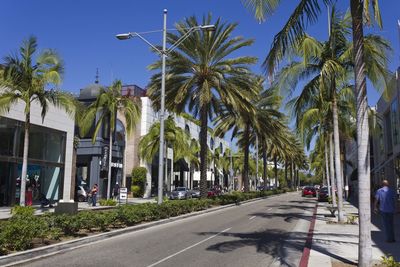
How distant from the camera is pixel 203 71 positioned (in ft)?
92.6

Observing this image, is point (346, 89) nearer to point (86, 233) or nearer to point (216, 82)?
point (216, 82)

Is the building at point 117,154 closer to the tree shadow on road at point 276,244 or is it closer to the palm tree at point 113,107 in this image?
the palm tree at point 113,107

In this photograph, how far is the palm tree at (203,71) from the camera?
91.1 feet

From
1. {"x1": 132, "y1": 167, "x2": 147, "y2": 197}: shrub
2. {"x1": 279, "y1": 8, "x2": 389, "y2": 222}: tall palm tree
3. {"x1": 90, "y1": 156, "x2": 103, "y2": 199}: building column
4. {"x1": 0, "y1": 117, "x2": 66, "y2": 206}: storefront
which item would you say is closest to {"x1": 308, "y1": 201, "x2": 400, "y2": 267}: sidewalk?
{"x1": 279, "y1": 8, "x2": 389, "y2": 222}: tall palm tree

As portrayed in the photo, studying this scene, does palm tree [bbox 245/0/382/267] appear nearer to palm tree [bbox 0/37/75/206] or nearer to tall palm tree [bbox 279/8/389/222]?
tall palm tree [bbox 279/8/389/222]

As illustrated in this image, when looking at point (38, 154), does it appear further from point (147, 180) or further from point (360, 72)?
point (360, 72)

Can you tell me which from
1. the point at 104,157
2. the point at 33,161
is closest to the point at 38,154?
the point at 33,161

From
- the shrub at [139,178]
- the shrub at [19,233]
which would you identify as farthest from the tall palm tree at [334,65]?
the shrub at [139,178]

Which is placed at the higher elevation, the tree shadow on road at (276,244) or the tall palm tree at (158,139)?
the tall palm tree at (158,139)

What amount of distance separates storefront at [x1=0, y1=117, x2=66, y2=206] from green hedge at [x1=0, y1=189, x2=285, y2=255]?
394 inches

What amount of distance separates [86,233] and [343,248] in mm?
8305

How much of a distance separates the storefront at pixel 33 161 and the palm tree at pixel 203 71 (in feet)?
30.0

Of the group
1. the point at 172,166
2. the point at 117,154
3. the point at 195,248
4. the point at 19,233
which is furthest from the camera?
the point at 172,166

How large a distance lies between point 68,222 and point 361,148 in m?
9.19
